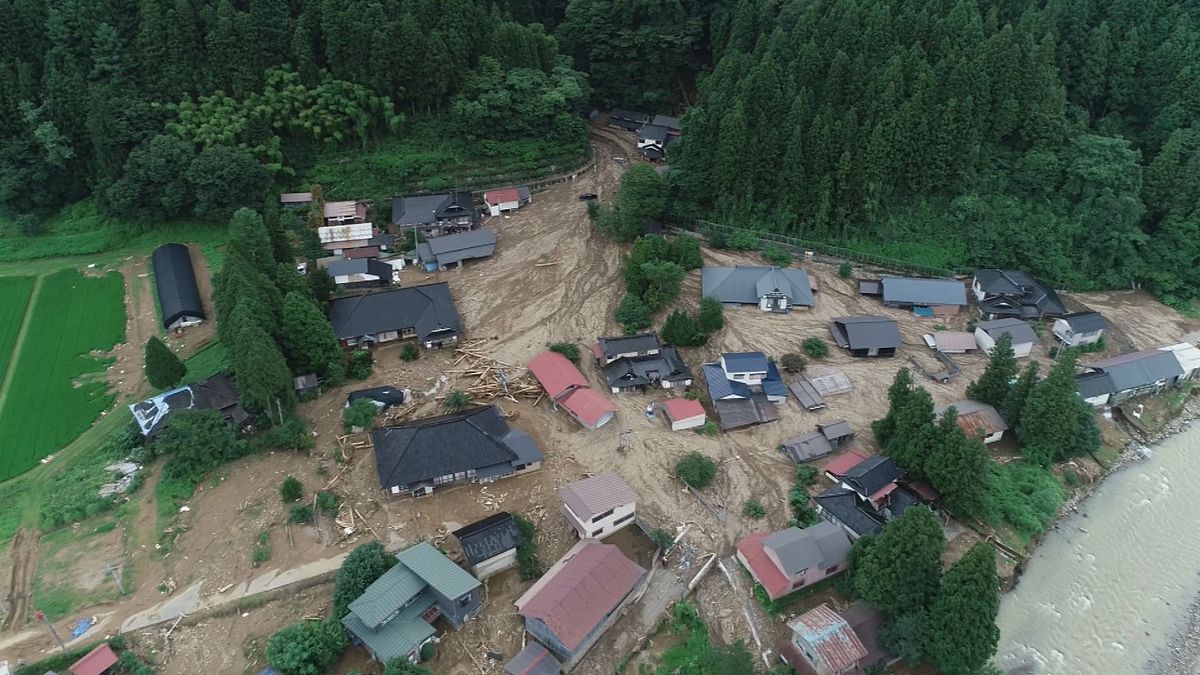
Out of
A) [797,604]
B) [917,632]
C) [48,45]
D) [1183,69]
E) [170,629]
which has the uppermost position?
[1183,69]

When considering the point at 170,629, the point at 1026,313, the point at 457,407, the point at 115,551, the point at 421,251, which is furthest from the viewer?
the point at 421,251

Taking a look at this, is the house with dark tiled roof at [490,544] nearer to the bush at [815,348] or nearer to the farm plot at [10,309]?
the bush at [815,348]

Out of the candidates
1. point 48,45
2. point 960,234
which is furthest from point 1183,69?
point 48,45

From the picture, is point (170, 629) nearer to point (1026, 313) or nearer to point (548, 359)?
point (548, 359)

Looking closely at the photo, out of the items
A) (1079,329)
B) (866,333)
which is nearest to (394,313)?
(866,333)

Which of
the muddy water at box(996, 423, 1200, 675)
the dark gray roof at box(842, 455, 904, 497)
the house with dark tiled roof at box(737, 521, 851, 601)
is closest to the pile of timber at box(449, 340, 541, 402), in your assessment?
the house with dark tiled roof at box(737, 521, 851, 601)

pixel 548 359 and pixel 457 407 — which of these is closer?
pixel 457 407

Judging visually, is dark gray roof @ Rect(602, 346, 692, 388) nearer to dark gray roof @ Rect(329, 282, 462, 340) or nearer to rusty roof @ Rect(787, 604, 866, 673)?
dark gray roof @ Rect(329, 282, 462, 340)

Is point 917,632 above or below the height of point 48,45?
below

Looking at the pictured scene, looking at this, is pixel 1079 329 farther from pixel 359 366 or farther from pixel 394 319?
pixel 359 366
